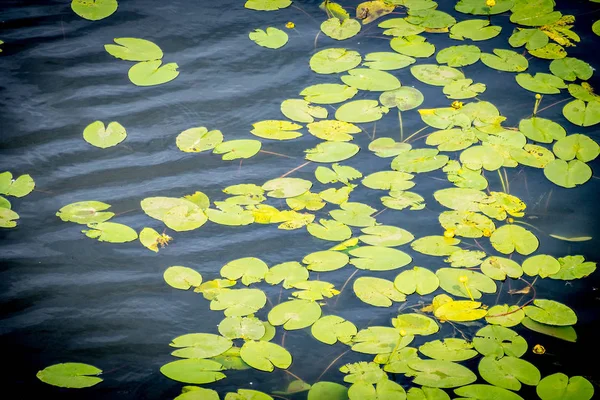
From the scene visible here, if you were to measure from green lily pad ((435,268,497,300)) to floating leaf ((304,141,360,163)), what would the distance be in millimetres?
608

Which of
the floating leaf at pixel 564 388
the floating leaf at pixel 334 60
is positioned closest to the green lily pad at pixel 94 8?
the floating leaf at pixel 334 60

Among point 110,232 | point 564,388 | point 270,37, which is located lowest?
point 564,388

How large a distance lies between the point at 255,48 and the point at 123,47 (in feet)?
1.97

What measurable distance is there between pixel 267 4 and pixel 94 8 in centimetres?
84

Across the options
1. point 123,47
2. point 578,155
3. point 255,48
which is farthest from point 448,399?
point 123,47

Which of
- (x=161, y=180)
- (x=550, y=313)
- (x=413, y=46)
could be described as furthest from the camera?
(x=413, y=46)

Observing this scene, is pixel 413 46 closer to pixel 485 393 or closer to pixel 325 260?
pixel 325 260

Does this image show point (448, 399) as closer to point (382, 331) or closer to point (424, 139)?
point (382, 331)

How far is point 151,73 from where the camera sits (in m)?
2.50

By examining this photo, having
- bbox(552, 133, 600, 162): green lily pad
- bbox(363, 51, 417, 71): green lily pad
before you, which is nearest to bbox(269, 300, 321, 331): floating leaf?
bbox(552, 133, 600, 162): green lily pad

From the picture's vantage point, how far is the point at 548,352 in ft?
5.18

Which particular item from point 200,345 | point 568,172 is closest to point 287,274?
point 200,345

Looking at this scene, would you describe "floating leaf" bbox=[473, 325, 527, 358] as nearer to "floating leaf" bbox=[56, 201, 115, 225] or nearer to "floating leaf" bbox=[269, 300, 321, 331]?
"floating leaf" bbox=[269, 300, 321, 331]

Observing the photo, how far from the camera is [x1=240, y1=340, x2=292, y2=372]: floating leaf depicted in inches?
60.9
